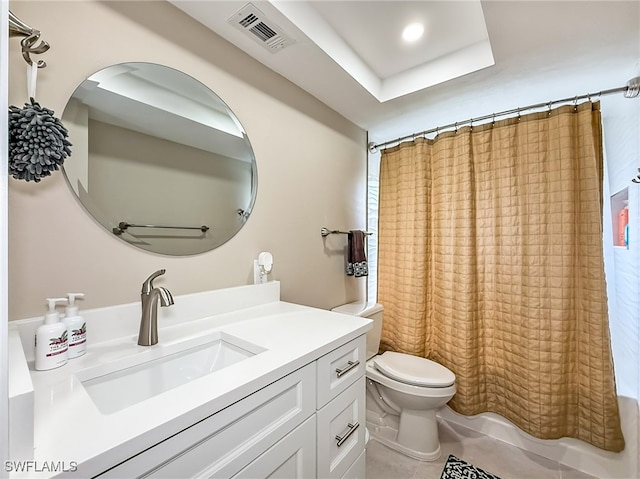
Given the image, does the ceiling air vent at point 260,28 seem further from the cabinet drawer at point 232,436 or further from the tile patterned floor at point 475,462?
the tile patterned floor at point 475,462

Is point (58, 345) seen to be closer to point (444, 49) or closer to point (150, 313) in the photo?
point (150, 313)

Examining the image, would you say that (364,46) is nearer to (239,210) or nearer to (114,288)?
(239,210)

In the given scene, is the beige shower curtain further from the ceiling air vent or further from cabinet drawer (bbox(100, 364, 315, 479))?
cabinet drawer (bbox(100, 364, 315, 479))

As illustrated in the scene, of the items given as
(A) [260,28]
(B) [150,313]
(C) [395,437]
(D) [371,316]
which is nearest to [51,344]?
(B) [150,313]

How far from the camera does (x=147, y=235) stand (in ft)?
3.45

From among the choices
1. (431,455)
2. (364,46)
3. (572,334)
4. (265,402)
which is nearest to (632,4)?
(364,46)

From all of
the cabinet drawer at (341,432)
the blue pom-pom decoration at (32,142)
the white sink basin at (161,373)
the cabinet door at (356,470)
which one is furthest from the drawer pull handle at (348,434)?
the blue pom-pom decoration at (32,142)

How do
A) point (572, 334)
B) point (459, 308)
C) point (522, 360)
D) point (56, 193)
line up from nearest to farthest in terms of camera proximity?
point (56, 193), point (572, 334), point (522, 360), point (459, 308)

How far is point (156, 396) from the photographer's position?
1.95 ft

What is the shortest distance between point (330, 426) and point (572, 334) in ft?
4.79

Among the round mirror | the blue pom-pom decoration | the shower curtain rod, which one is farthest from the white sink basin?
the shower curtain rod

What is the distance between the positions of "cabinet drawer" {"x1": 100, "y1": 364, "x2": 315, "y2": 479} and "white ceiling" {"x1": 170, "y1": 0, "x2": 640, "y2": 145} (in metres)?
1.37

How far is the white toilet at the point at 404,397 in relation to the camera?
1.59 meters

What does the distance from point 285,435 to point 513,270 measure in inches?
63.2
